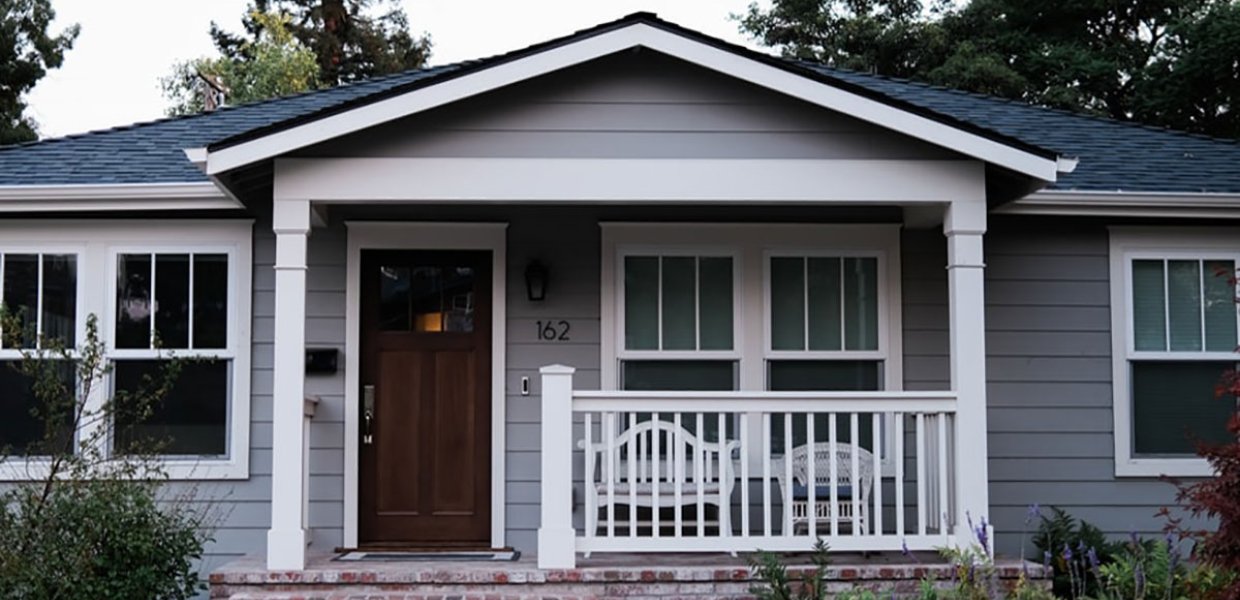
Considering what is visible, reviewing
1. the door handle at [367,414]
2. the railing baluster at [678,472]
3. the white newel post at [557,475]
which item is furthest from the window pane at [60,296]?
the railing baluster at [678,472]

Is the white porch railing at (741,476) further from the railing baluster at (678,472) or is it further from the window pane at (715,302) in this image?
the window pane at (715,302)

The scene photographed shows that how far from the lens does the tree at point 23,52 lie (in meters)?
23.9

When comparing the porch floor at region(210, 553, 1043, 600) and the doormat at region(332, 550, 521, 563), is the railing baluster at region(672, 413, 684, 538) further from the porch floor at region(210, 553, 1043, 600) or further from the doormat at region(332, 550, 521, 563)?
the doormat at region(332, 550, 521, 563)

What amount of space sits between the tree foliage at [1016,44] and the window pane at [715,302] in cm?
1359

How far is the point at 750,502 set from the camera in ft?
26.2

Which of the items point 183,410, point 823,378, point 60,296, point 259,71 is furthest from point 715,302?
point 259,71

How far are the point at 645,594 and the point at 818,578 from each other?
0.91m

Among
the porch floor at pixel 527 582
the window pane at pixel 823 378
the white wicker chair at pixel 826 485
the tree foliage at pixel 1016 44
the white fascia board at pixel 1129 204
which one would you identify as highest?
the tree foliage at pixel 1016 44

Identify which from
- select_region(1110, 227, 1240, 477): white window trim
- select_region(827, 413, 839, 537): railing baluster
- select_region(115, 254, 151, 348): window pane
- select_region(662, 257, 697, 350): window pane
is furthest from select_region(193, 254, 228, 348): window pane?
select_region(1110, 227, 1240, 477): white window trim

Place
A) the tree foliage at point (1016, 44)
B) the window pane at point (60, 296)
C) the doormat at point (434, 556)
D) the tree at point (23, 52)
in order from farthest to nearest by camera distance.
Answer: the tree at point (23, 52) < the tree foliage at point (1016, 44) < the window pane at point (60, 296) < the doormat at point (434, 556)

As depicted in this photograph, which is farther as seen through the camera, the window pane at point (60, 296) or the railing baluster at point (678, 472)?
the window pane at point (60, 296)

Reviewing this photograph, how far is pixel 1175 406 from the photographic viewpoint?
26.5 ft

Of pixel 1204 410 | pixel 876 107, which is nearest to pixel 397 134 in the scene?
pixel 876 107

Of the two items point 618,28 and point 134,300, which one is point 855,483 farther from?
point 134,300
